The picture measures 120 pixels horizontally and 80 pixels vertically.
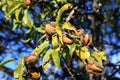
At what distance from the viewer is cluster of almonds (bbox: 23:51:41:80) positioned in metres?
1.98

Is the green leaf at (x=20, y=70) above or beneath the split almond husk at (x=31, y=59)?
beneath

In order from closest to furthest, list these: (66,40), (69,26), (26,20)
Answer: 1. (66,40)
2. (69,26)
3. (26,20)

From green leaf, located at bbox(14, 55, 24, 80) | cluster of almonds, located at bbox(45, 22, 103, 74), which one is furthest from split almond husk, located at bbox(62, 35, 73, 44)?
green leaf, located at bbox(14, 55, 24, 80)

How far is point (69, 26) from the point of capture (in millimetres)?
2086

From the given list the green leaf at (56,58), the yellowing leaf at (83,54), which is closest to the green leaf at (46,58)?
the green leaf at (56,58)

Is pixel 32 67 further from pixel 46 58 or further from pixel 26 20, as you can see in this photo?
pixel 26 20

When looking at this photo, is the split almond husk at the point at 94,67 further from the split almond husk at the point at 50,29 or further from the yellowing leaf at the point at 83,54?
the split almond husk at the point at 50,29

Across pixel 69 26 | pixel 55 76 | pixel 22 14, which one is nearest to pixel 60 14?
pixel 69 26

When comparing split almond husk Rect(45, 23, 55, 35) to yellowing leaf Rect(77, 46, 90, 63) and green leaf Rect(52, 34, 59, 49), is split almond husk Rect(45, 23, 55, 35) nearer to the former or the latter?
green leaf Rect(52, 34, 59, 49)

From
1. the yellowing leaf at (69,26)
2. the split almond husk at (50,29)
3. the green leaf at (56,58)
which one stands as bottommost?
the green leaf at (56,58)

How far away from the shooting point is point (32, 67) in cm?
203

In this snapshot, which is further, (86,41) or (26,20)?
(26,20)

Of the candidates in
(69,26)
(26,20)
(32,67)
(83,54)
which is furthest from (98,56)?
(26,20)

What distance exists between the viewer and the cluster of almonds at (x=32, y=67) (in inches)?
77.9
